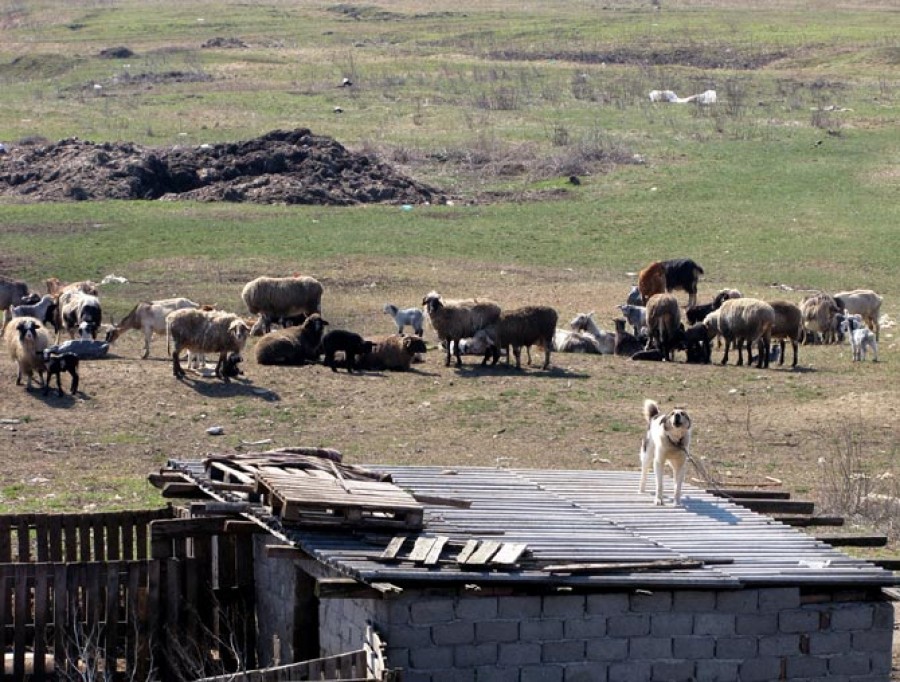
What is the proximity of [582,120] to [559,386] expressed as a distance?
31.5m

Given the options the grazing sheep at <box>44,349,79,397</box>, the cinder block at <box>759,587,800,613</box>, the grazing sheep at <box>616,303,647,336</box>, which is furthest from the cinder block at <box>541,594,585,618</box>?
the grazing sheep at <box>616,303,647,336</box>

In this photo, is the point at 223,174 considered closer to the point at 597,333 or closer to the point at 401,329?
the point at 401,329

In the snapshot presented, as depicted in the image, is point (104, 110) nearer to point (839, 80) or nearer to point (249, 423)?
point (839, 80)

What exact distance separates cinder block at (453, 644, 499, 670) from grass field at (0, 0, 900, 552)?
311 inches

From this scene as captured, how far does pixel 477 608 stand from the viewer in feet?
38.8

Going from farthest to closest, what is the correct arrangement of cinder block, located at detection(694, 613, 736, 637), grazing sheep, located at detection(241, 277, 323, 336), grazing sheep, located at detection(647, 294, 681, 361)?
grazing sheep, located at detection(241, 277, 323, 336) < grazing sheep, located at detection(647, 294, 681, 361) < cinder block, located at detection(694, 613, 736, 637)

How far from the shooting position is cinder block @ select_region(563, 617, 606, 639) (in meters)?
12.0

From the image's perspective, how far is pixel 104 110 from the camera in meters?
59.2

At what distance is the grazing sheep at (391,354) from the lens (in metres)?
27.3

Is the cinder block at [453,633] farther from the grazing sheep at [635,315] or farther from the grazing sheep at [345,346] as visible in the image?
the grazing sheep at [635,315]

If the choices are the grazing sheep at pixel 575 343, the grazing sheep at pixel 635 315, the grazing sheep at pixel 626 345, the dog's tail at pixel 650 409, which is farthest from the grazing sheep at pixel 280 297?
the dog's tail at pixel 650 409

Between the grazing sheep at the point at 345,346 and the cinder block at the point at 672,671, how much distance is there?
15.2m

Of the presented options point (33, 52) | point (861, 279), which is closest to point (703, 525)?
point (861, 279)

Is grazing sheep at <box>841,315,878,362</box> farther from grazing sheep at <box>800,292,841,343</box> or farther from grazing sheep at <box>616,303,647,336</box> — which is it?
grazing sheep at <box>616,303,647,336</box>
